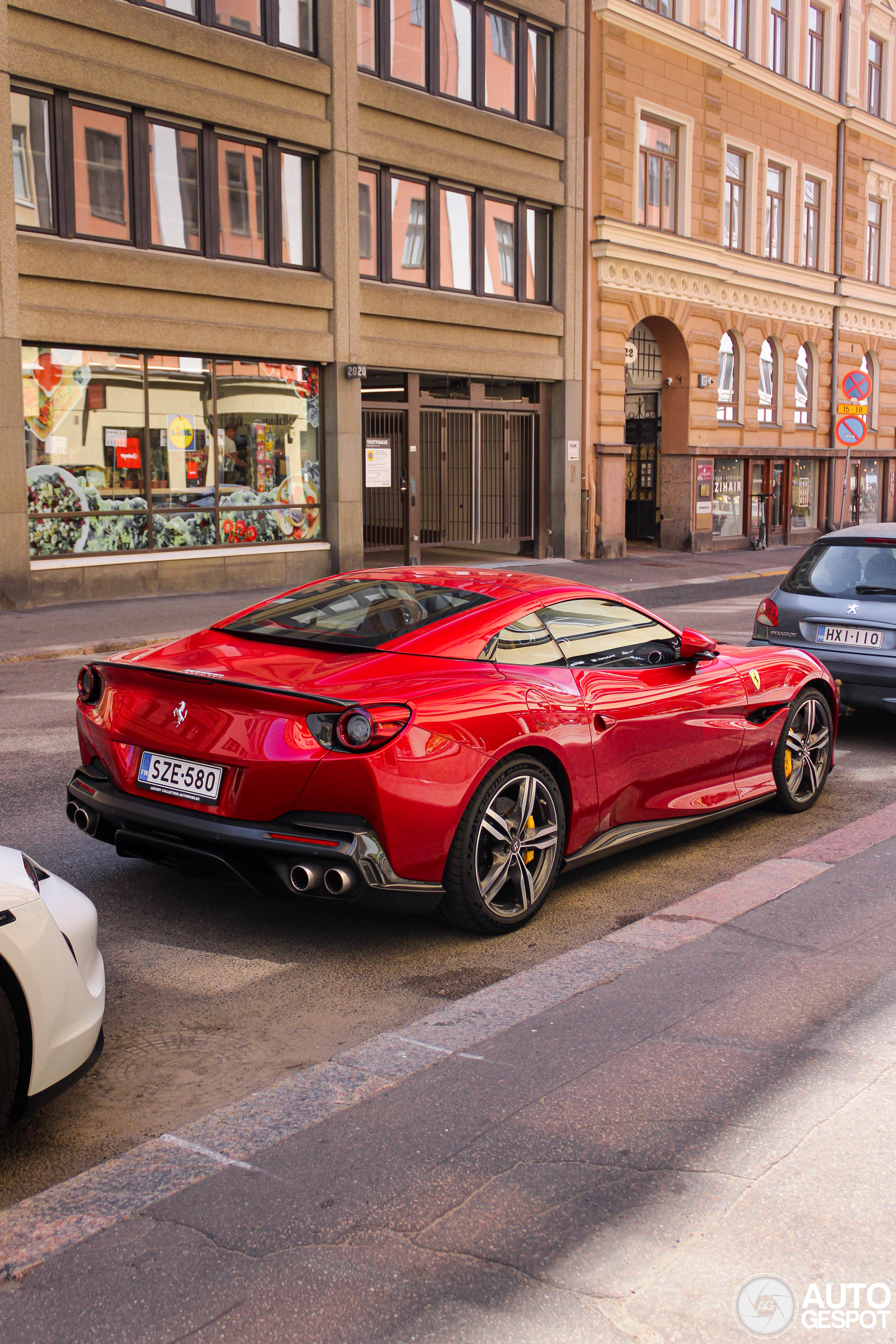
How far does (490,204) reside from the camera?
918 inches

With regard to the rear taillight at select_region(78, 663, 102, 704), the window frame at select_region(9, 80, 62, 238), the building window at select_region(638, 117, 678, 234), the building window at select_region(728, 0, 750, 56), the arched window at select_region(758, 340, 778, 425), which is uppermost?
the building window at select_region(728, 0, 750, 56)

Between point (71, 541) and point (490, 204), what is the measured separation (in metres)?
10.8

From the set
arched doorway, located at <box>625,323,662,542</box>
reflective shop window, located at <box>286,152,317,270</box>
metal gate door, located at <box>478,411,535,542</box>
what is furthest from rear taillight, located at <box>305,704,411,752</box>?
arched doorway, located at <box>625,323,662,542</box>

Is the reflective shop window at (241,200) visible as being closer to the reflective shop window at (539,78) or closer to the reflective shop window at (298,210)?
the reflective shop window at (298,210)

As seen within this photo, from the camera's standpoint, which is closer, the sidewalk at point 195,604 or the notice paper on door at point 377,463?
the sidewalk at point 195,604

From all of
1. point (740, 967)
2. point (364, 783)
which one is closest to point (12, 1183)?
point (364, 783)

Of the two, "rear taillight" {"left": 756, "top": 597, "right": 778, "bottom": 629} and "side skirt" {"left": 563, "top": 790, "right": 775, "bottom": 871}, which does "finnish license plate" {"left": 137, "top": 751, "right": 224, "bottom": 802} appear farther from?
"rear taillight" {"left": 756, "top": 597, "right": 778, "bottom": 629}

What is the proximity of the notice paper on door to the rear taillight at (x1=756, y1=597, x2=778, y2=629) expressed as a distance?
12.7 m

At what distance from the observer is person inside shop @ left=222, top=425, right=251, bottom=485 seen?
19047mm

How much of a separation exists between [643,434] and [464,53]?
32.3ft

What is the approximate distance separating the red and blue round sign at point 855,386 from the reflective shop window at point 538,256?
19.9 ft

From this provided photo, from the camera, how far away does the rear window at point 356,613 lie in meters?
5.29

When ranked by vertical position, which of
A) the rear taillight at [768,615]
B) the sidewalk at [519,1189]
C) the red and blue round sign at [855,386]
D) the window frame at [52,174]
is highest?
the window frame at [52,174]

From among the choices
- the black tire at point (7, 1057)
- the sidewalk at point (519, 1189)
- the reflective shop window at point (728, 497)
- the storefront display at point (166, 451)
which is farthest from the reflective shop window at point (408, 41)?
the black tire at point (7, 1057)
